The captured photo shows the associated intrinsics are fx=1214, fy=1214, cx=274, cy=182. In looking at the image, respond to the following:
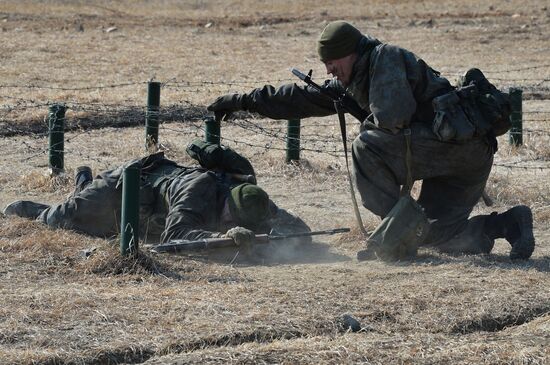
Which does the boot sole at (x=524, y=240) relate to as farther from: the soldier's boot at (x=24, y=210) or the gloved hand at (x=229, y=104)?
the soldier's boot at (x=24, y=210)

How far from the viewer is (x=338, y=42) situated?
27.7ft

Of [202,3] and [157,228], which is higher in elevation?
[202,3]

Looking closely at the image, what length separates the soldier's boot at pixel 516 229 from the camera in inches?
335

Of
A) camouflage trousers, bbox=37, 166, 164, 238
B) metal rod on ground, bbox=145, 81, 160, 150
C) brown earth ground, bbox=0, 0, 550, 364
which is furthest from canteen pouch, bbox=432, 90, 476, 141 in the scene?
metal rod on ground, bbox=145, 81, 160, 150

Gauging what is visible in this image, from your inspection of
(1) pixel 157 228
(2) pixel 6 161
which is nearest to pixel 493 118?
(1) pixel 157 228

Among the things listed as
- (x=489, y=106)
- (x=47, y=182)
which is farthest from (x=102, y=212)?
(x=489, y=106)

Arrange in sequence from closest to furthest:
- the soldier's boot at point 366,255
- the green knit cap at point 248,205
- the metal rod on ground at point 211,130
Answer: the soldier's boot at point 366,255
the green knit cap at point 248,205
the metal rod on ground at point 211,130

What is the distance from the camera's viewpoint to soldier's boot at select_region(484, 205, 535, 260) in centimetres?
852

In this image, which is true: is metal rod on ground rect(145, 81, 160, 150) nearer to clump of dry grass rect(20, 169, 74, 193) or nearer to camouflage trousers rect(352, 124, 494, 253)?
clump of dry grass rect(20, 169, 74, 193)

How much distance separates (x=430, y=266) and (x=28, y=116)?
780 centimetres

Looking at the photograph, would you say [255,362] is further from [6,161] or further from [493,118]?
[6,161]

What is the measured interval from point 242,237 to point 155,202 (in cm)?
123

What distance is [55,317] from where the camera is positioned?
7.00 metres

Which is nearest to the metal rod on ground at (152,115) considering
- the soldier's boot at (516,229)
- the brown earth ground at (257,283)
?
the brown earth ground at (257,283)
